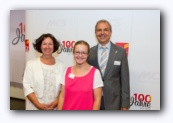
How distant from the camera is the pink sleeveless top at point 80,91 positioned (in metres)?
2.29

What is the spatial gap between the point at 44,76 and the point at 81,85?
14.0 inches

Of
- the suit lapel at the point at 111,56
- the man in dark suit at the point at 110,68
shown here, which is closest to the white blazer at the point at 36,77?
the man in dark suit at the point at 110,68

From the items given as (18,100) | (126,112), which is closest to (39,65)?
(18,100)

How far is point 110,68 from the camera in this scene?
230 cm

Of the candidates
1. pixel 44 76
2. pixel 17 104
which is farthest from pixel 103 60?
pixel 17 104

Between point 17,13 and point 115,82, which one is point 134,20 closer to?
point 115,82

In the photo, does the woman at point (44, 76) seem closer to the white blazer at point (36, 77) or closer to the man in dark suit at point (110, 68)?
the white blazer at point (36, 77)

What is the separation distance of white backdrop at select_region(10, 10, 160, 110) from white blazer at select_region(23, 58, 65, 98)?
0.07 m

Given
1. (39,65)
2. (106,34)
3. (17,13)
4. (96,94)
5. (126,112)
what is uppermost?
(17,13)

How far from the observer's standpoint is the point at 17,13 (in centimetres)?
236

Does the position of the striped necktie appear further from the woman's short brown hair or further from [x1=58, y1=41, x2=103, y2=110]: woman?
the woman's short brown hair

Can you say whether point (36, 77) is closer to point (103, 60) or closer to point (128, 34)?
point (103, 60)
